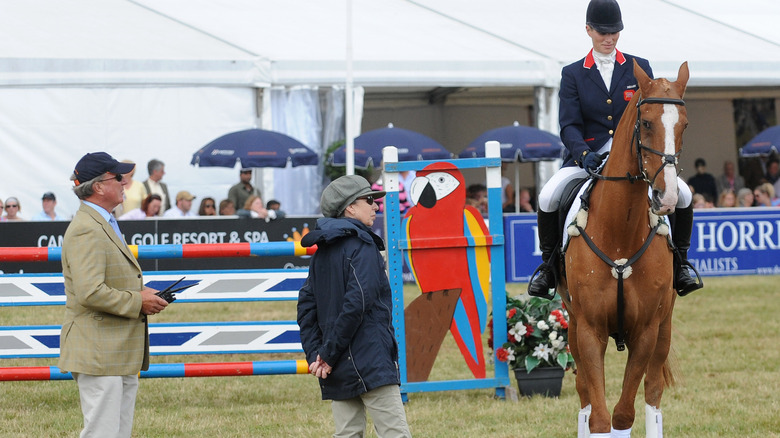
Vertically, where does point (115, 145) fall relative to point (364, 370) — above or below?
above

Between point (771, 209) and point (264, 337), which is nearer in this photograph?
point (264, 337)

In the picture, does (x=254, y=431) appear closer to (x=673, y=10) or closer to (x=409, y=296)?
(x=409, y=296)

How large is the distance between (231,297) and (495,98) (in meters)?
18.8

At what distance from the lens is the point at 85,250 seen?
15.6 ft

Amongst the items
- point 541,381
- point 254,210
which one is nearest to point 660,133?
point 541,381

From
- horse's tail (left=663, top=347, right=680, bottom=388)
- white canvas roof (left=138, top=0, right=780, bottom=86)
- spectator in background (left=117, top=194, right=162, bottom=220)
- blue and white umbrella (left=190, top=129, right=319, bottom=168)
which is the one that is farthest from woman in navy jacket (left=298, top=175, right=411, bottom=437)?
white canvas roof (left=138, top=0, right=780, bottom=86)

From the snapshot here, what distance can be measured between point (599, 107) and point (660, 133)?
4.27 feet

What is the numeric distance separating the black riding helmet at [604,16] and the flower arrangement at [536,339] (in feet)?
8.89

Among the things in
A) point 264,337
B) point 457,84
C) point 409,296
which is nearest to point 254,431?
point 264,337

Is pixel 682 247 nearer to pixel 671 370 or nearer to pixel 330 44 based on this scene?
pixel 671 370

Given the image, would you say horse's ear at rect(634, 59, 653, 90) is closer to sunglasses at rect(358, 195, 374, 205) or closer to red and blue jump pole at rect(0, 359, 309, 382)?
sunglasses at rect(358, 195, 374, 205)

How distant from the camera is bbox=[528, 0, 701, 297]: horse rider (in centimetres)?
643

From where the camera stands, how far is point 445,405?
26.7 feet

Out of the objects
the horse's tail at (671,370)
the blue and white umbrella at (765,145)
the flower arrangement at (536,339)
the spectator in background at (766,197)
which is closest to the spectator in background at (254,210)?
the flower arrangement at (536,339)
